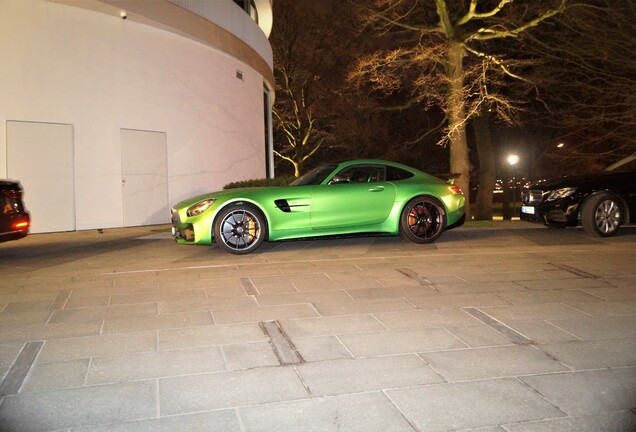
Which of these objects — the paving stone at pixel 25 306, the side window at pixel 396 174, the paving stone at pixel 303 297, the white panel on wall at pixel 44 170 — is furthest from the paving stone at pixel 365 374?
the white panel on wall at pixel 44 170

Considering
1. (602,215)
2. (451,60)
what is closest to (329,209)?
(602,215)

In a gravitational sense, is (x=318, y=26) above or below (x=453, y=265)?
above

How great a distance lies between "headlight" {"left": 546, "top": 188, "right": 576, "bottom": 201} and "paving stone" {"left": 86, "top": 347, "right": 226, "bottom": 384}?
26.7ft

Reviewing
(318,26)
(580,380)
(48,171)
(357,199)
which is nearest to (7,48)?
(48,171)

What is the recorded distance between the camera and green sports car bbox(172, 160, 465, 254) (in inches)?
330

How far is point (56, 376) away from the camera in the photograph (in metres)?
3.66

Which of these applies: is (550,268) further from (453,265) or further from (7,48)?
(7,48)

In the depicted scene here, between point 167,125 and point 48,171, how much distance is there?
10.4 feet

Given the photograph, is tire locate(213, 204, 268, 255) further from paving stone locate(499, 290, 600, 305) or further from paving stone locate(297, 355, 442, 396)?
paving stone locate(297, 355, 442, 396)

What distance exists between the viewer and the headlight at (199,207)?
8.35 metres

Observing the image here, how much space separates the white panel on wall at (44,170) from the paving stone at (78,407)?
30.9ft

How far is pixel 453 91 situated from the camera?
614 inches

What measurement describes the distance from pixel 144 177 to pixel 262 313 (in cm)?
937

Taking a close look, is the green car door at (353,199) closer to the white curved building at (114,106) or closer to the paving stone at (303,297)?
the paving stone at (303,297)
